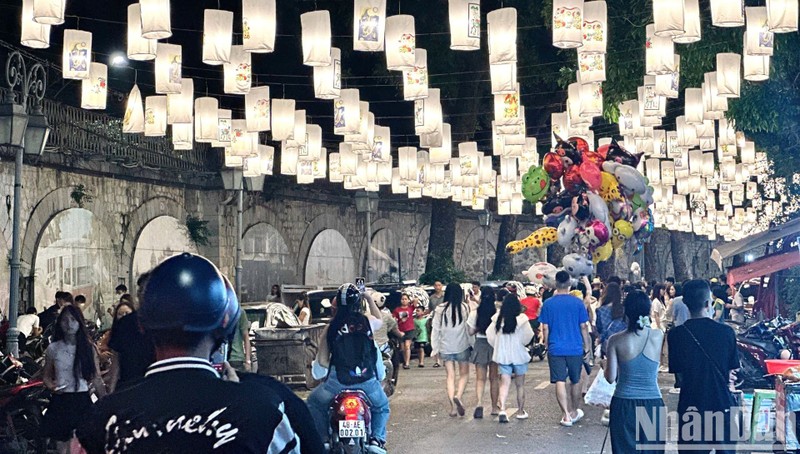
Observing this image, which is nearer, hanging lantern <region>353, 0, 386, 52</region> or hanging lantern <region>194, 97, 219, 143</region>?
hanging lantern <region>353, 0, 386, 52</region>

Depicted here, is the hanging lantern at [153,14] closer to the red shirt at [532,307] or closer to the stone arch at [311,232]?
the red shirt at [532,307]

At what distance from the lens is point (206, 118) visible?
23.5 metres

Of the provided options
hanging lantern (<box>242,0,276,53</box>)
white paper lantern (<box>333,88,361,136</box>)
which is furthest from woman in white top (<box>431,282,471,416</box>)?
white paper lantern (<box>333,88,361,136</box>)

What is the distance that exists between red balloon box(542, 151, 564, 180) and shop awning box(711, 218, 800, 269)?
445cm

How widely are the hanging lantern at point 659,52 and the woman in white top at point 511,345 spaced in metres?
6.20

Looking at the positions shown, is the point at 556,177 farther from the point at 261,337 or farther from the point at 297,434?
the point at 297,434

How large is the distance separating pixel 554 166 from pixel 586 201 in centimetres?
97

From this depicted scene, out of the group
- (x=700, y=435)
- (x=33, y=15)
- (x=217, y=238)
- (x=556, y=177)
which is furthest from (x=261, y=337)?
(x=217, y=238)

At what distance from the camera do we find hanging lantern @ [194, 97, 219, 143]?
2352 centimetres

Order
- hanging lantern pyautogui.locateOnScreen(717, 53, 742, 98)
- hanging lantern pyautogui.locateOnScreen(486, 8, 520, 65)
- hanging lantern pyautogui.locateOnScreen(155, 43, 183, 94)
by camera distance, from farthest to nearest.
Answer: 1. hanging lantern pyautogui.locateOnScreen(155, 43, 183, 94)
2. hanging lantern pyautogui.locateOnScreen(717, 53, 742, 98)
3. hanging lantern pyautogui.locateOnScreen(486, 8, 520, 65)

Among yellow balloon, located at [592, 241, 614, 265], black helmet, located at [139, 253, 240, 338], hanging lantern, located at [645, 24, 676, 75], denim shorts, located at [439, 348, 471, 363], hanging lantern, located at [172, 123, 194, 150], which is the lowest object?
denim shorts, located at [439, 348, 471, 363]

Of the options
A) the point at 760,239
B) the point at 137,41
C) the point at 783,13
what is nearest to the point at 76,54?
the point at 137,41

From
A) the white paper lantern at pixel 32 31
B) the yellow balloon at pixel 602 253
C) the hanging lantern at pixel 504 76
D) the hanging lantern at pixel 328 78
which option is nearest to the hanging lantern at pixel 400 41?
the hanging lantern at pixel 328 78

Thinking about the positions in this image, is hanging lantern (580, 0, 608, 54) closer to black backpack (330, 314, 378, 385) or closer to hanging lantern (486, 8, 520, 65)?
hanging lantern (486, 8, 520, 65)
